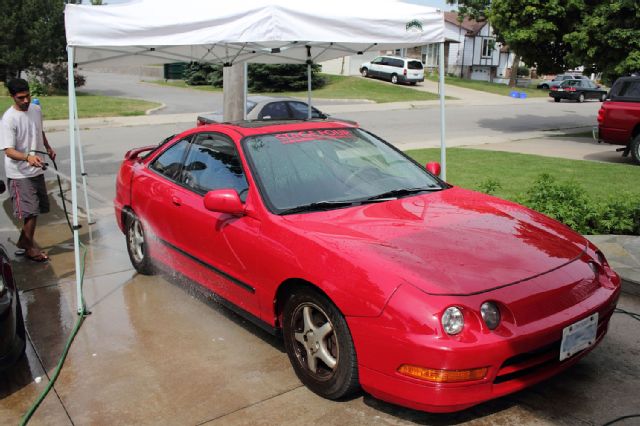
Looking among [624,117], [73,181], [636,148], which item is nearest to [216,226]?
[73,181]

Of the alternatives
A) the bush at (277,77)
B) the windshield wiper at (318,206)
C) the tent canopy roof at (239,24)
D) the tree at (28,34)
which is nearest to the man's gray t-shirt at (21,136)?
the tent canopy roof at (239,24)

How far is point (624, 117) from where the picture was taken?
12.2m

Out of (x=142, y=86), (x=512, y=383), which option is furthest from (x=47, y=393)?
(x=142, y=86)

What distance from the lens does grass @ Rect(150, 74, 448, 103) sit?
104 ft

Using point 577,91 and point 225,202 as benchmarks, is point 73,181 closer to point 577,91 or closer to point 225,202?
point 225,202

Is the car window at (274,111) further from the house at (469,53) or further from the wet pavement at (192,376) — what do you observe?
the house at (469,53)

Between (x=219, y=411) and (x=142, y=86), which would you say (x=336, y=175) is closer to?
(x=219, y=411)

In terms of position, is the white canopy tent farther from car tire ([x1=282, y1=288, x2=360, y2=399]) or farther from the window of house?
the window of house

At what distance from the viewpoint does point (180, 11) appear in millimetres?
4930

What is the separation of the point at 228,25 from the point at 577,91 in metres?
35.1

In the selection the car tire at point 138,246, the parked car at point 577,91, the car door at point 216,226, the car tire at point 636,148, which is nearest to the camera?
the car door at point 216,226

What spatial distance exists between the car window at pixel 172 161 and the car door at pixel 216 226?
105 millimetres

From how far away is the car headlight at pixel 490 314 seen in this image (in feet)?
9.70

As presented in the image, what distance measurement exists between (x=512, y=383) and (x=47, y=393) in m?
2.69
